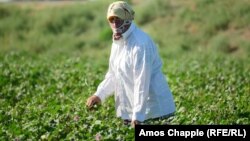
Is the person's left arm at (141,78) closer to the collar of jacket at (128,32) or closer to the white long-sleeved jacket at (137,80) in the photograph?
the white long-sleeved jacket at (137,80)

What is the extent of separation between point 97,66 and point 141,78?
8371 millimetres

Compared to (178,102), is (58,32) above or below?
above

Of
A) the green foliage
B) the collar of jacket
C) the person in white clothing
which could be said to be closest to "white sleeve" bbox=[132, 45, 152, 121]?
the person in white clothing

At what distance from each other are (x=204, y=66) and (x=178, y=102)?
527cm

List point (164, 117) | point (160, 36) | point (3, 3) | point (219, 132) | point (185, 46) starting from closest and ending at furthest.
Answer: point (219, 132)
point (164, 117)
point (185, 46)
point (160, 36)
point (3, 3)

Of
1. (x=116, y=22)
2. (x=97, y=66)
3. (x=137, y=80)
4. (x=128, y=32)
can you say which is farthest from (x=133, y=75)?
(x=97, y=66)

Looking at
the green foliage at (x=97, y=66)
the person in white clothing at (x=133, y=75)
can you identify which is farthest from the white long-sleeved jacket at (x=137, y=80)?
the green foliage at (x=97, y=66)

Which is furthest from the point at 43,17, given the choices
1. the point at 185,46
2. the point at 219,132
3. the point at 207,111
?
the point at 219,132

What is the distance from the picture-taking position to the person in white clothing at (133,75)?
6.13 metres

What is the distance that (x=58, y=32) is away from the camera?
83.8 ft

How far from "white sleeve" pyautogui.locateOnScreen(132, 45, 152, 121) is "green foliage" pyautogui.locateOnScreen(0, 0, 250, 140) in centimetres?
48

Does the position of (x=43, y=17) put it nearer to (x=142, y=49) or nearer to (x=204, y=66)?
(x=204, y=66)

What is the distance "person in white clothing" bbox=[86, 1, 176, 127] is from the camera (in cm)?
613

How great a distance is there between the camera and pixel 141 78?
20.0 feet
